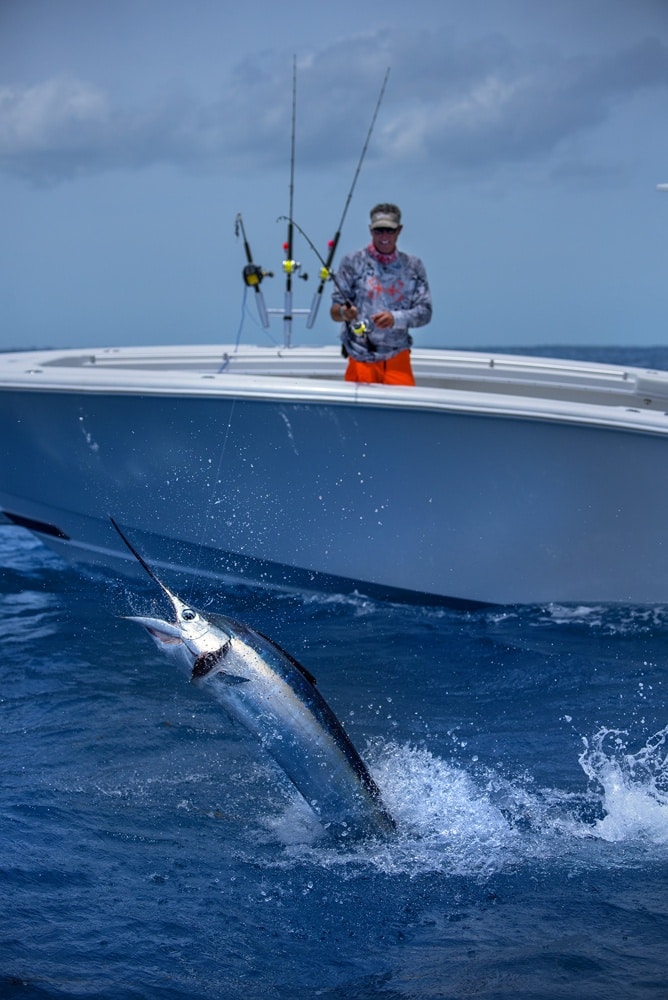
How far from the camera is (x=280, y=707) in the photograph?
137 inches

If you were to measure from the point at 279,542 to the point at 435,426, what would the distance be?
110cm

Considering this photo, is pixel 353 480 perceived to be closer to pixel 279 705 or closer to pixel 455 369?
pixel 455 369

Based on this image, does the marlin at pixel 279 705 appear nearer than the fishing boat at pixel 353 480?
Yes

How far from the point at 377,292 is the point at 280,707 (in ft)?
12.1

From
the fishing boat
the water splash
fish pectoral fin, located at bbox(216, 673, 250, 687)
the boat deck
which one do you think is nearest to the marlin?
fish pectoral fin, located at bbox(216, 673, 250, 687)

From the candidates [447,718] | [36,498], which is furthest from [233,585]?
[447,718]

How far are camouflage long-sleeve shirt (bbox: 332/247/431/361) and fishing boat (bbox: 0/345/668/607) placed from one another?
493 mm

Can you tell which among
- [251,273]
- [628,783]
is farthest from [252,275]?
[628,783]

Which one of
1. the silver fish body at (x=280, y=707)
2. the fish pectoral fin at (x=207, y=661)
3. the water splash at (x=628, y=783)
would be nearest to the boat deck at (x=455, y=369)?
the water splash at (x=628, y=783)

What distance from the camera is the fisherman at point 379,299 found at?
261 inches

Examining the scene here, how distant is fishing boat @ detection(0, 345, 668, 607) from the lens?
19.4 feet

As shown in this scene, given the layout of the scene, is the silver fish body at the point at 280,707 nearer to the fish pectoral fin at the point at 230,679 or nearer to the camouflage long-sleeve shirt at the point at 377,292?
the fish pectoral fin at the point at 230,679

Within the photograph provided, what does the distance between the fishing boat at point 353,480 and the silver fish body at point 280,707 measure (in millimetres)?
2627

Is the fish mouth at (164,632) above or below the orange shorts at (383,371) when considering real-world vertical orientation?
below
